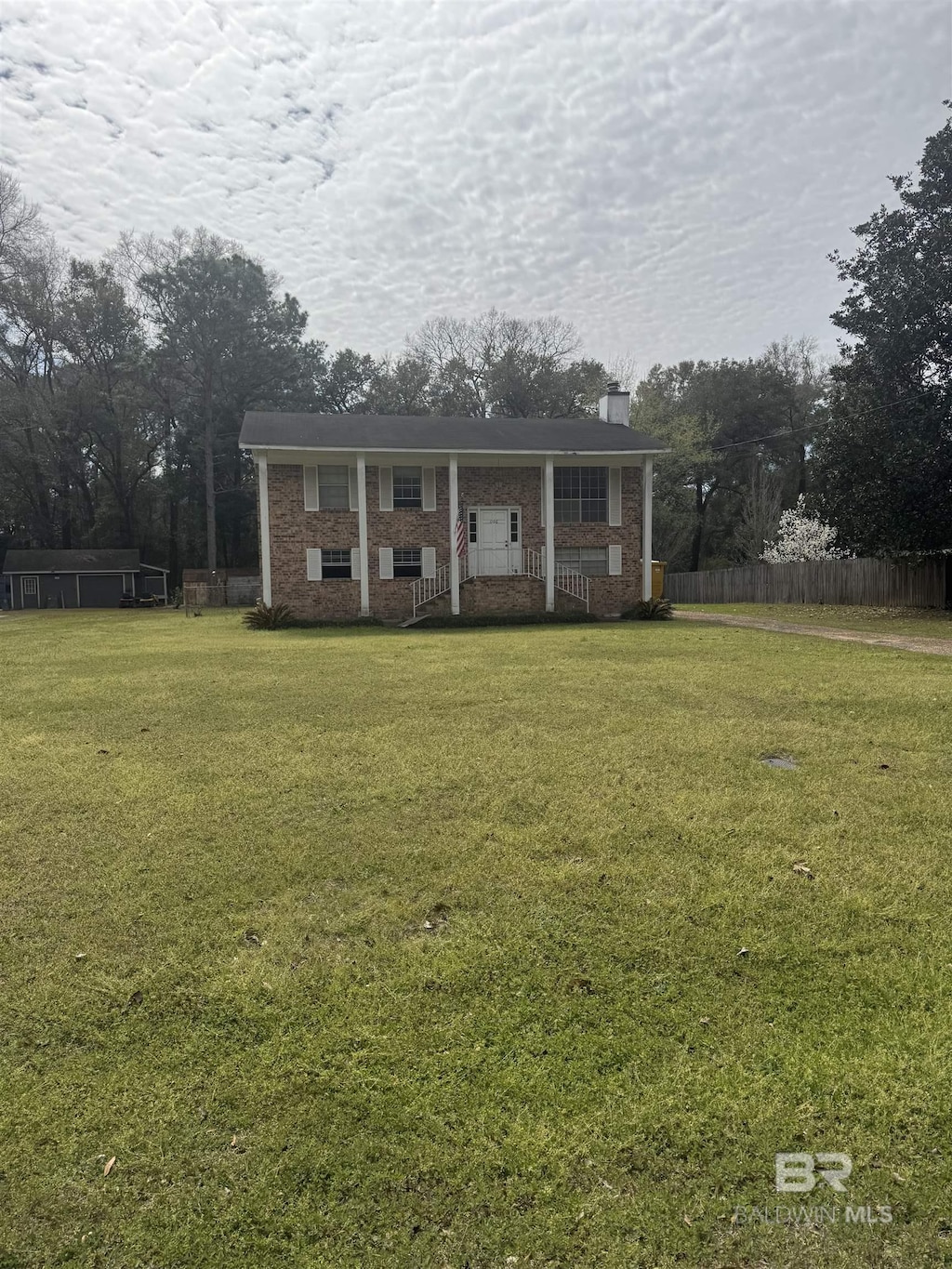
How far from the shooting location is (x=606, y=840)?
153 inches

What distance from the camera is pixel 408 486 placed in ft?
68.1

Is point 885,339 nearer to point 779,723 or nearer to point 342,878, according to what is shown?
point 779,723

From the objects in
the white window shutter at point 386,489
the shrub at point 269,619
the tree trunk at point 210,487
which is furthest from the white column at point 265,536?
the tree trunk at point 210,487

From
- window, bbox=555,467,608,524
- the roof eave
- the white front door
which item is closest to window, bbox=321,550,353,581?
the roof eave

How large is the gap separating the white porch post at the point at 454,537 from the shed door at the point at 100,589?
26526 mm

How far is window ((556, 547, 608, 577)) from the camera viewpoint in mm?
21312

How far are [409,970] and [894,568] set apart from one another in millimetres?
23377

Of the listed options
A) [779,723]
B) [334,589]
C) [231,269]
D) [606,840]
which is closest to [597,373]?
[231,269]

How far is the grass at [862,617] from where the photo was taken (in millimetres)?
15820

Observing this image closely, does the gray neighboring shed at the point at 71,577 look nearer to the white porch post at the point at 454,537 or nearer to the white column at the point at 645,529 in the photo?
the white porch post at the point at 454,537

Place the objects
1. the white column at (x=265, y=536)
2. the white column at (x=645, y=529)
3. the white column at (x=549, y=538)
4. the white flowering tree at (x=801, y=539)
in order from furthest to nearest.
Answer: the white flowering tree at (x=801, y=539) < the white column at (x=645, y=529) < the white column at (x=549, y=538) < the white column at (x=265, y=536)

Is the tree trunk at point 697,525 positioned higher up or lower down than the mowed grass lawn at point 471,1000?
higher up

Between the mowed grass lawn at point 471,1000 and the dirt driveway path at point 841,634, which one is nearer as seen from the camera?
the mowed grass lawn at point 471,1000

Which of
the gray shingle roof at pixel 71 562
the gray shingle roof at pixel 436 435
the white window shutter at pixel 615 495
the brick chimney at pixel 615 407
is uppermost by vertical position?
the brick chimney at pixel 615 407
